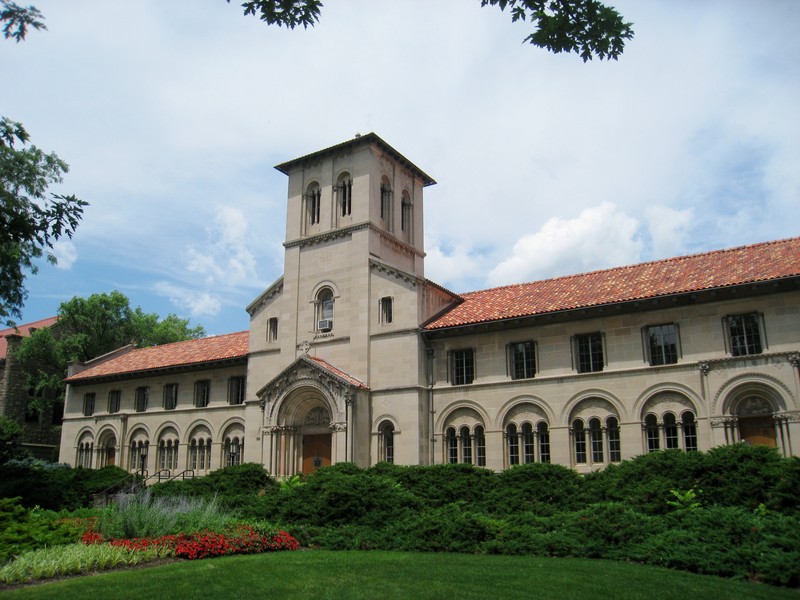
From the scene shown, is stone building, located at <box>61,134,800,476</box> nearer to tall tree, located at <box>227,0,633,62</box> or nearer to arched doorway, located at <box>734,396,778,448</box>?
arched doorway, located at <box>734,396,778,448</box>

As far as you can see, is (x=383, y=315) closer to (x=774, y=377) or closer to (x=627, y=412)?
(x=627, y=412)

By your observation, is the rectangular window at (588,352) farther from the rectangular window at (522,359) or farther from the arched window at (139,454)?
the arched window at (139,454)

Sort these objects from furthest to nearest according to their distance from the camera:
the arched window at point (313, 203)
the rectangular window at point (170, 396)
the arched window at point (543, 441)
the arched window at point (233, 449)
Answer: the rectangular window at point (170, 396)
the arched window at point (233, 449)
the arched window at point (313, 203)
the arched window at point (543, 441)

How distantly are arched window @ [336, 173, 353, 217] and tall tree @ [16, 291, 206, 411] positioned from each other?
86.7 feet

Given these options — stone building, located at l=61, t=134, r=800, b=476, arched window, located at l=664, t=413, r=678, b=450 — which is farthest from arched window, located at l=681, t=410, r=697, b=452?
arched window, located at l=664, t=413, r=678, b=450

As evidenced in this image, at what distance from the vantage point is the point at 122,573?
14219mm

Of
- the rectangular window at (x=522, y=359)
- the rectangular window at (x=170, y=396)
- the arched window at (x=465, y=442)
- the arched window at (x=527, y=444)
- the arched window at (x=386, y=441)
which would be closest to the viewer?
the arched window at (x=527, y=444)

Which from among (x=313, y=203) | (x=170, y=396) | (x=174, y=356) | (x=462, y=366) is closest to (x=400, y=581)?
(x=462, y=366)

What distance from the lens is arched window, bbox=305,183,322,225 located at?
121 feet

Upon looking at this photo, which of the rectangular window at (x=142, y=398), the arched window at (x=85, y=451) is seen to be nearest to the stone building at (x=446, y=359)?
the rectangular window at (x=142, y=398)

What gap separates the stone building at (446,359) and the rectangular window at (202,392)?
101 mm

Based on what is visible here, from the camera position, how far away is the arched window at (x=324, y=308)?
114 ft

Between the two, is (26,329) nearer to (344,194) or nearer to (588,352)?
(344,194)

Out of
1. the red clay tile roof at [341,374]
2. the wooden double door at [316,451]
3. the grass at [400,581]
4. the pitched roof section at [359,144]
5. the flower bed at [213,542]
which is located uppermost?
the pitched roof section at [359,144]
